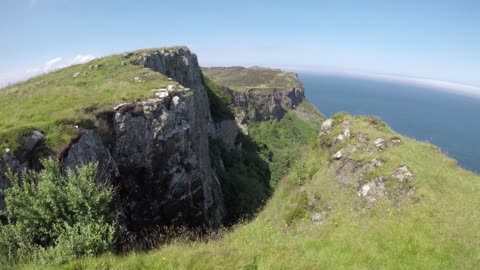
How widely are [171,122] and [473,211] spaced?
22.2 meters

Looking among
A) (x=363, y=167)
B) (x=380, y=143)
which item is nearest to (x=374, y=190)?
(x=363, y=167)

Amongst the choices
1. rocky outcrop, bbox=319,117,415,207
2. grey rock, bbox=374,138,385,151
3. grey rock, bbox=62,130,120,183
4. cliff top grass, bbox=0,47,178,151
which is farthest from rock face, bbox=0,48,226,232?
grey rock, bbox=374,138,385,151

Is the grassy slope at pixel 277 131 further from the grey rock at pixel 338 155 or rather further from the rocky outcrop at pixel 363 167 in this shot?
the grey rock at pixel 338 155

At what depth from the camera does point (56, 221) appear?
8.53 meters

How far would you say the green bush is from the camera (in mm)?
7973

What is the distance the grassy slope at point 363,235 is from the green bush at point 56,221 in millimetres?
618

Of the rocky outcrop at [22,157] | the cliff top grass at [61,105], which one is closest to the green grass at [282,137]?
the cliff top grass at [61,105]

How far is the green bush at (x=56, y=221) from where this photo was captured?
7973 mm

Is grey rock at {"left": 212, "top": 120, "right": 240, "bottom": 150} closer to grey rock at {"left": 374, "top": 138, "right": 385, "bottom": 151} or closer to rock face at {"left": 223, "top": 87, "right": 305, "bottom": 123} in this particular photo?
rock face at {"left": 223, "top": 87, "right": 305, "bottom": 123}

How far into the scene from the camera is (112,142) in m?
22.9

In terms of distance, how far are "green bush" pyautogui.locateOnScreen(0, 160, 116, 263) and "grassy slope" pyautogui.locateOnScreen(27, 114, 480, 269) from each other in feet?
2.03

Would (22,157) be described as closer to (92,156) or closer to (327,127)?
(92,156)

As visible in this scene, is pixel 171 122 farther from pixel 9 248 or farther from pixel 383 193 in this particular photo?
pixel 9 248

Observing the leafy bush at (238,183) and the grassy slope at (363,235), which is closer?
the grassy slope at (363,235)
